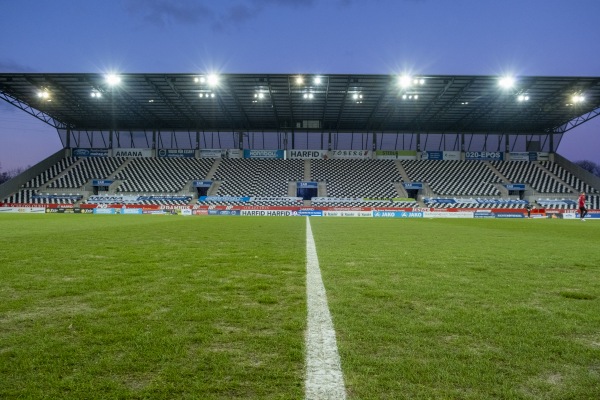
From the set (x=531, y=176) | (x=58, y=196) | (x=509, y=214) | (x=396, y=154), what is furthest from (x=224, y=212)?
(x=531, y=176)

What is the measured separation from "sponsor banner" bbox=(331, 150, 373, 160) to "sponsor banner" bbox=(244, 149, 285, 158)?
7.93 metres

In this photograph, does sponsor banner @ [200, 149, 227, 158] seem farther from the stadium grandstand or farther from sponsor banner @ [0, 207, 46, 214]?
sponsor banner @ [0, 207, 46, 214]

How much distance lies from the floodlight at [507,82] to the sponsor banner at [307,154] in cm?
2540

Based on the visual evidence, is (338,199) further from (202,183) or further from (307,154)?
(202,183)

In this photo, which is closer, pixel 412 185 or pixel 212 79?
pixel 212 79

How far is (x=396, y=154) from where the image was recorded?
57.1 metres

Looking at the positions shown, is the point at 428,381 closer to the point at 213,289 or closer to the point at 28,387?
the point at 28,387

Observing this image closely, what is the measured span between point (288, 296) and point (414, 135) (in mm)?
57163

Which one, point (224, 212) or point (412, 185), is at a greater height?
point (412, 185)

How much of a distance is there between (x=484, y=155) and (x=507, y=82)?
21076 mm

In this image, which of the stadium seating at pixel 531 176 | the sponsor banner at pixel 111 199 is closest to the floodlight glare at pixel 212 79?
the sponsor banner at pixel 111 199

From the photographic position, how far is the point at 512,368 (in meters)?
2.40

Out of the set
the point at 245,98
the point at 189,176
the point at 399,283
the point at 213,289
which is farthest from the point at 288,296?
the point at 189,176

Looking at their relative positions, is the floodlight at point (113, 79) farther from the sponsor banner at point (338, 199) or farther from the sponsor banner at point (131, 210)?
the sponsor banner at point (338, 199)
